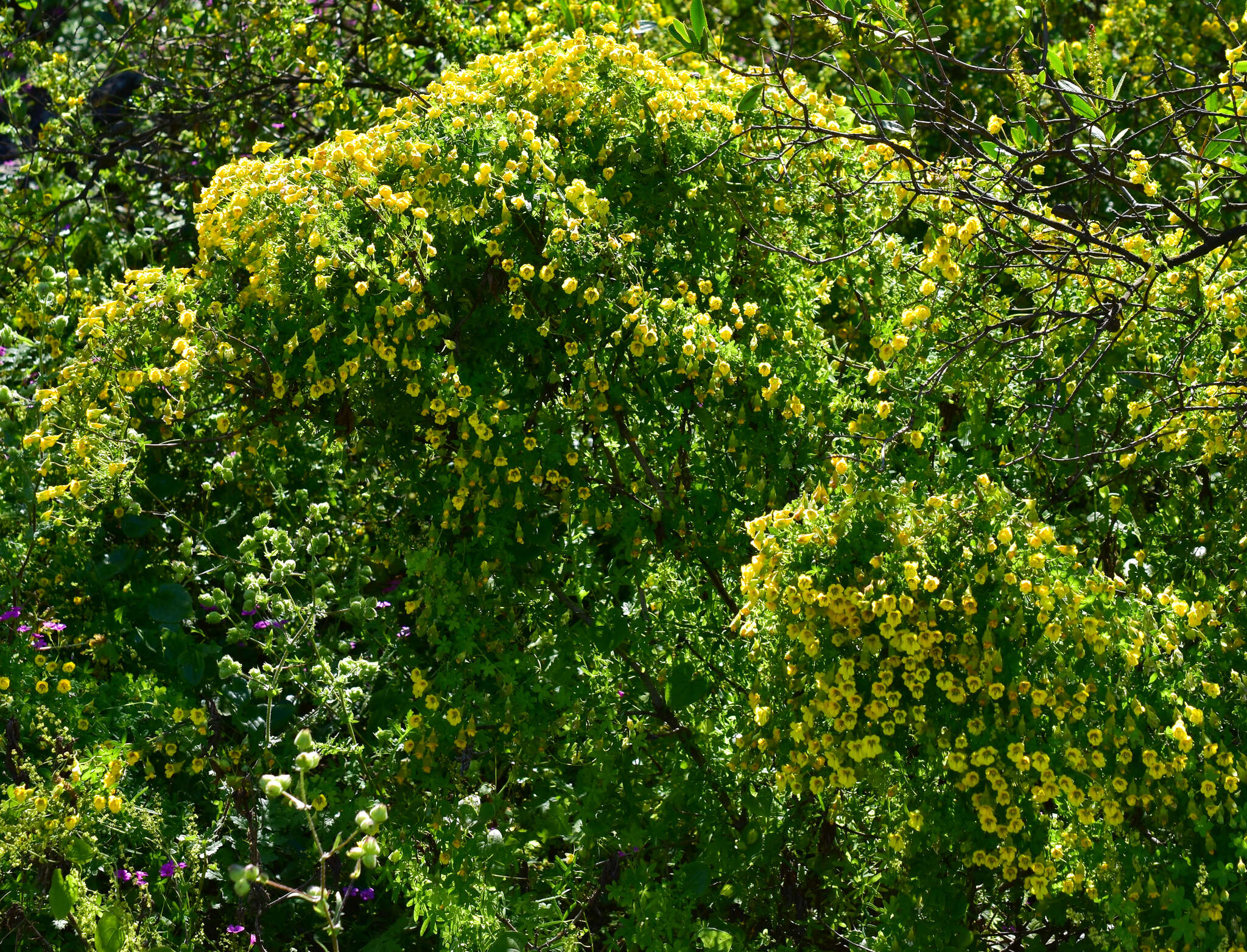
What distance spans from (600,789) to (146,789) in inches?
42.4

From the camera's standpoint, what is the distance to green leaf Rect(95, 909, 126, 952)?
5.90 feet

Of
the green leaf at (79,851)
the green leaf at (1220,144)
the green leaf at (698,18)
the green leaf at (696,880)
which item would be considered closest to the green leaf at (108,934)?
the green leaf at (79,851)

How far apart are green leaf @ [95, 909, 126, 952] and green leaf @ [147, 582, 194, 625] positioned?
41.3 inches

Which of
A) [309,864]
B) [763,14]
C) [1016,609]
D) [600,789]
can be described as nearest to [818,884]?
[600,789]

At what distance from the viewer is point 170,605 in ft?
9.35

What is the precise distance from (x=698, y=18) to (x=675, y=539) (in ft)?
3.25

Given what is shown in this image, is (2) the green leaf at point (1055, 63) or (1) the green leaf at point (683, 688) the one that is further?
(1) the green leaf at point (683, 688)

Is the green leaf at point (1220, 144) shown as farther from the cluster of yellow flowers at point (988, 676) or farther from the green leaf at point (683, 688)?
the green leaf at point (683, 688)

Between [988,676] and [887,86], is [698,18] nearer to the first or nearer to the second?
[887,86]

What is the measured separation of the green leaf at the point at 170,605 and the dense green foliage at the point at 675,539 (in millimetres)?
10

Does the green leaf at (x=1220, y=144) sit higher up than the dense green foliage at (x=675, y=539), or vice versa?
the green leaf at (x=1220, y=144)

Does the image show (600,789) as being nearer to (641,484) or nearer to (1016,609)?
(641,484)

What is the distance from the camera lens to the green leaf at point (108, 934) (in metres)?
1.80

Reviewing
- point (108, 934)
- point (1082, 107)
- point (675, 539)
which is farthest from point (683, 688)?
point (1082, 107)
